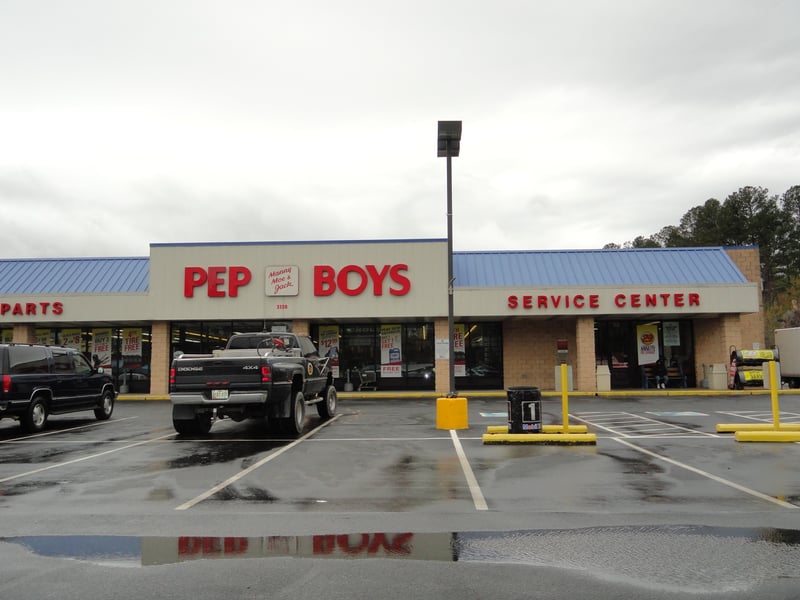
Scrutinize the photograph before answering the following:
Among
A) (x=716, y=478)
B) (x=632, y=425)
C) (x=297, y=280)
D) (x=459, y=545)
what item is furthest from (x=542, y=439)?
(x=297, y=280)

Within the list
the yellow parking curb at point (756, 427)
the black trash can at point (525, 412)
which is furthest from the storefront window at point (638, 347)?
the black trash can at point (525, 412)

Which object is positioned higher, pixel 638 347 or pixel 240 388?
pixel 638 347

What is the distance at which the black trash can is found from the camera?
38.1 ft

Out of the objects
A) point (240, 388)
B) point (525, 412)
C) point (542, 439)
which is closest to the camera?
point (542, 439)

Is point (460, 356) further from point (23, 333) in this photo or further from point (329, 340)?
point (23, 333)

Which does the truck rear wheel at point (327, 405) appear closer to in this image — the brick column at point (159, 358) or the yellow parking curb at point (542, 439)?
the yellow parking curb at point (542, 439)

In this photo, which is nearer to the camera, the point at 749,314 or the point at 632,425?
the point at 632,425

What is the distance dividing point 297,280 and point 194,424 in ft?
39.6

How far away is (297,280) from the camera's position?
2434cm

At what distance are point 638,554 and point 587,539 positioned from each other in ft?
1.74

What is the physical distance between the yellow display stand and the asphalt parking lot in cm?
34

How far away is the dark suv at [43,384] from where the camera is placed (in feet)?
42.4

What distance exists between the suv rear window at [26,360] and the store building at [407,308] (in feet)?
34.6

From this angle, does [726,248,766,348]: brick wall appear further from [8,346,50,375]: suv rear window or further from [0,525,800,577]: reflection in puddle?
[8,346,50,375]: suv rear window
